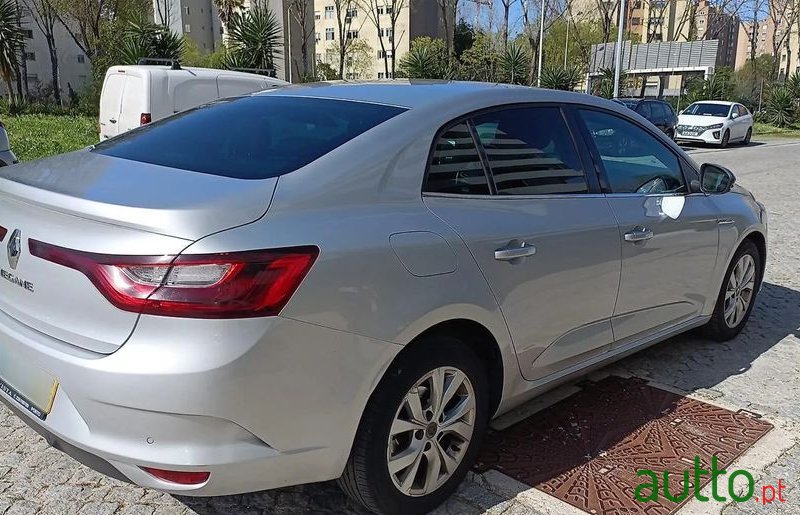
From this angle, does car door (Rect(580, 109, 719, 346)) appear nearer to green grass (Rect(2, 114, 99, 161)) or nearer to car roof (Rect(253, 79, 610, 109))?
car roof (Rect(253, 79, 610, 109))

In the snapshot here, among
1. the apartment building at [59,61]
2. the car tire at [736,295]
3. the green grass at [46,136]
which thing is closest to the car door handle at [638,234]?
the car tire at [736,295]

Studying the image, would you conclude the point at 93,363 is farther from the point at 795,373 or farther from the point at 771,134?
the point at 771,134

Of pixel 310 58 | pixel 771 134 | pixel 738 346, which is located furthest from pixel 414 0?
pixel 738 346

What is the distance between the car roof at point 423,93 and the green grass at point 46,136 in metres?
9.01

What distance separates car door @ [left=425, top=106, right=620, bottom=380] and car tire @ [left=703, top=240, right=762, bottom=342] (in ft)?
4.78

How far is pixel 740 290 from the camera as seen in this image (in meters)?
4.67

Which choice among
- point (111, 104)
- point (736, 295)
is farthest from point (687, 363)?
point (111, 104)

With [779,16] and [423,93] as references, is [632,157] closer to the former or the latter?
[423,93]

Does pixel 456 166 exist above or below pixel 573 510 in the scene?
above

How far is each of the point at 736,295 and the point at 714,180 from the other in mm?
891

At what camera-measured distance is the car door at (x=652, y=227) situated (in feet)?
11.4

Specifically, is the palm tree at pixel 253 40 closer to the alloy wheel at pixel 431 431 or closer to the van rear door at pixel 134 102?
the van rear door at pixel 134 102

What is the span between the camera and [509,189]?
2951mm

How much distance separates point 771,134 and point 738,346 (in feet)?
106
